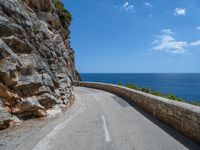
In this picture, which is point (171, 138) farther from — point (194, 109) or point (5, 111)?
point (5, 111)

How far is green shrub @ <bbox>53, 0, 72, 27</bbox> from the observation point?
31.7 m

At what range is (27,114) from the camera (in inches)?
432

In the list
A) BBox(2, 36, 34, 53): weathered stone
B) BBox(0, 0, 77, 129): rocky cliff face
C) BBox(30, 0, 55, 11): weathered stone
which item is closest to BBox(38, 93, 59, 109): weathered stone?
BBox(0, 0, 77, 129): rocky cliff face

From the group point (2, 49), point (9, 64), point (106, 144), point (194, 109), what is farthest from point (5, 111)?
point (194, 109)

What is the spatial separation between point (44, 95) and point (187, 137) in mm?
8072

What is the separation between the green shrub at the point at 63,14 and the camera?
31.7 metres

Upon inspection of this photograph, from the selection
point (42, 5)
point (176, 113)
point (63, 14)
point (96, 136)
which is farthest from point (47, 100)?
point (63, 14)

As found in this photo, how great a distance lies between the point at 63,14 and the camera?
109 feet

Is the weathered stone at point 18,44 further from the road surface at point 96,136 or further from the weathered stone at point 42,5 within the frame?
the weathered stone at point 42,5

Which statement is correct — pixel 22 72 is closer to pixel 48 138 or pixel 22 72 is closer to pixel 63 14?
pixel 48 138

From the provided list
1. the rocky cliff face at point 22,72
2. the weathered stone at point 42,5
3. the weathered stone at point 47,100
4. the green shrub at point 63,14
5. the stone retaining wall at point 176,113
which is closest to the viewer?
the stone retaining wall at point 176,113

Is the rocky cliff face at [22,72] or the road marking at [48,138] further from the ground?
the rocky cliff face at [22,72]

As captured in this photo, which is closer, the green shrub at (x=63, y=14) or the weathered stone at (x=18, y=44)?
the weathered stone at (x=18, y=44)

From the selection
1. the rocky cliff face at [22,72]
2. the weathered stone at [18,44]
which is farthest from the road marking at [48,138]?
the weathered stone at [18,44]
